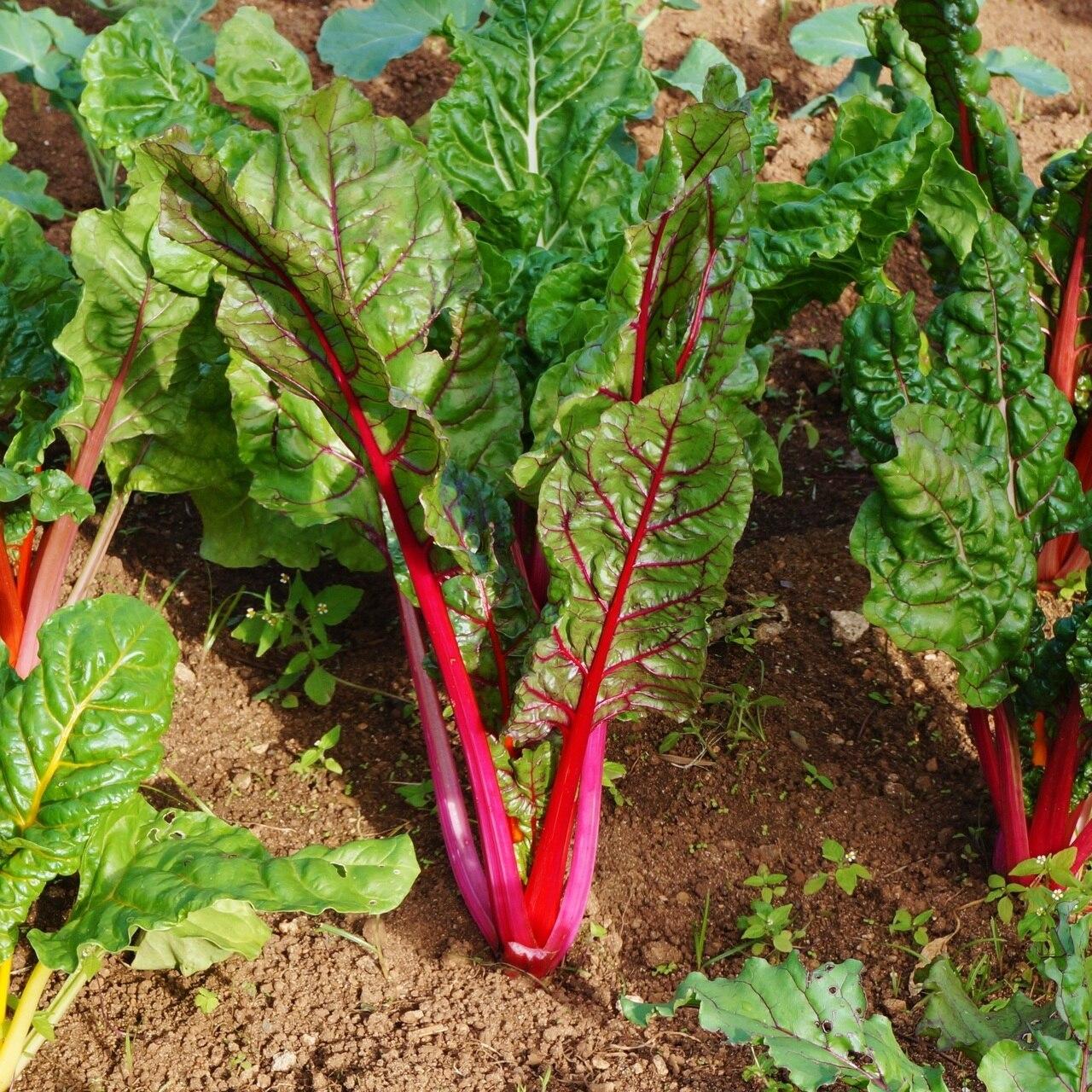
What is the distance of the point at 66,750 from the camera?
2.08m

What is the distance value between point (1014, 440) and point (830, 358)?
108cm

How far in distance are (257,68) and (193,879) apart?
1.62 metres

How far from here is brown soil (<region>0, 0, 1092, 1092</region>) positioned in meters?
2.14

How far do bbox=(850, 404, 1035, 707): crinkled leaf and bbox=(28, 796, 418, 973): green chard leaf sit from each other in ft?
2.91

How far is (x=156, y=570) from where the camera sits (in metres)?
2.98

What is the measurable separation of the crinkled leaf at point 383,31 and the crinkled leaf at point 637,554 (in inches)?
67.4

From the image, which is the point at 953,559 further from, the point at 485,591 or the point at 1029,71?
the point at 1029,71

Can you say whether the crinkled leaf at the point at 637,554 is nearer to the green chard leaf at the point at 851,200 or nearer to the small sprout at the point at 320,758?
the green chard leaf at the point at 851,200

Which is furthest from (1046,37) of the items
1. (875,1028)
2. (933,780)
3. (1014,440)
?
(875,1028)

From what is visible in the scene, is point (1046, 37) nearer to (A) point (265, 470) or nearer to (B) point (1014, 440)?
(B) point (1014, 440)

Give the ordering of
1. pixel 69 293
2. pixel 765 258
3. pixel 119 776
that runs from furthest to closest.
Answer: pixel 69 293 → pixel 765 258 → pixel 119 776

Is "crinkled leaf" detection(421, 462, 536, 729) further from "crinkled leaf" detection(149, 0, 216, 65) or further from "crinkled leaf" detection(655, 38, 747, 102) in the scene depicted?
"crinkled leaf" detection(149, 0, 216, 65)

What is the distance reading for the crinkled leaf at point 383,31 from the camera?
3.32 metres

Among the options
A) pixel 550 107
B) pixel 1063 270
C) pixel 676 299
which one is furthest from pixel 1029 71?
pixel 676 299
